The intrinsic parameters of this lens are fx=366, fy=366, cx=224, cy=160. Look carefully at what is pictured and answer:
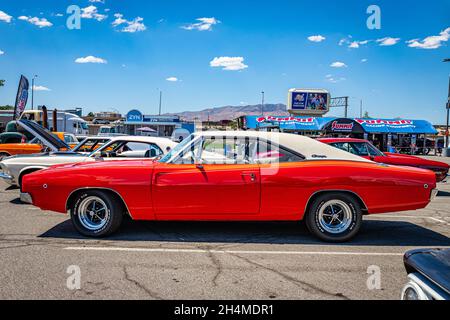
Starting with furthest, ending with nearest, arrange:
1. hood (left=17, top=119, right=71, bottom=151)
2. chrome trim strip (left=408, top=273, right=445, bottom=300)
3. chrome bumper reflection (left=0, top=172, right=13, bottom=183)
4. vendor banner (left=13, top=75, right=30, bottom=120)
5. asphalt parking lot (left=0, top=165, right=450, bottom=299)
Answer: vendor banner (left=13, top=75, right=30, bottom=120) < hood (left=17, top=119, right=71, bottom=151) < chrome bumper reflection (left=0, top=172, right=13, bottom=183) < asphalt parking lot (left=0, top=165, right=450, bottom=299) < chrome trim strip (left=408, top=273, right=445, bottom=300)

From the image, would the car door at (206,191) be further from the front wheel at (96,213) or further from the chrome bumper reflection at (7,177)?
the chrome bumper reflection at (7,177)

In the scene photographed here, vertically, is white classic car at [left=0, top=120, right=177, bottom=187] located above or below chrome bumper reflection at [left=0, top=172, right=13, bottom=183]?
above

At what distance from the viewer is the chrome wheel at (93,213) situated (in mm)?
4883

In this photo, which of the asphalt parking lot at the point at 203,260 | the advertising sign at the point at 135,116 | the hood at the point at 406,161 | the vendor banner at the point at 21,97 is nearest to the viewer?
the asphalt parking lot at the point at 203,260

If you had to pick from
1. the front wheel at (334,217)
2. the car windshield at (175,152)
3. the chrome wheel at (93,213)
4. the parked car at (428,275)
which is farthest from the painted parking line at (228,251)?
the parked car at (428,275)

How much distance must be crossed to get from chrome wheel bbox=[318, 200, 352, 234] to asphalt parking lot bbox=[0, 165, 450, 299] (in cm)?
24

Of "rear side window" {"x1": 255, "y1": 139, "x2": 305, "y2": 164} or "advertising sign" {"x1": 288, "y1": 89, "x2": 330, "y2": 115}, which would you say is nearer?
"rear side window" {"x1": 255, "y1": 139, "x2": 305, "y2": 164}

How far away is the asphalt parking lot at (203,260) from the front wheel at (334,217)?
157 millimetres

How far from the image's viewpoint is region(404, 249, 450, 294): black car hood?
1.99 metres

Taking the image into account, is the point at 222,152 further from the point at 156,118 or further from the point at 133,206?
the point at 156,118

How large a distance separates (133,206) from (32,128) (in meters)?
4.96

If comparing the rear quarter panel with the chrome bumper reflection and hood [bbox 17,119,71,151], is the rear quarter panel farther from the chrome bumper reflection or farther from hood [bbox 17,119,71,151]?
hood [bbox 17,119,71,151]

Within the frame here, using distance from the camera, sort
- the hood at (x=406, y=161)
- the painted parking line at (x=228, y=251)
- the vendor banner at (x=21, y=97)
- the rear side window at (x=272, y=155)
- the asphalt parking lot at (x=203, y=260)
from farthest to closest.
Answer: the vendor banner at (x=21, y=97)
the hood at (x=406, y=161)
the rear side window at (x=272, y=155)
the painted parking line at (x=228, y=251)
the asphalt parking lot at (x=203, y=260)

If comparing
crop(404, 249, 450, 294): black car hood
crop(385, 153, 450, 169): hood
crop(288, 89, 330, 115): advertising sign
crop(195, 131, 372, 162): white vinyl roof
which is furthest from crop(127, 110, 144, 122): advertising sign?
crop(404, 249, 450, 294): black car hood
